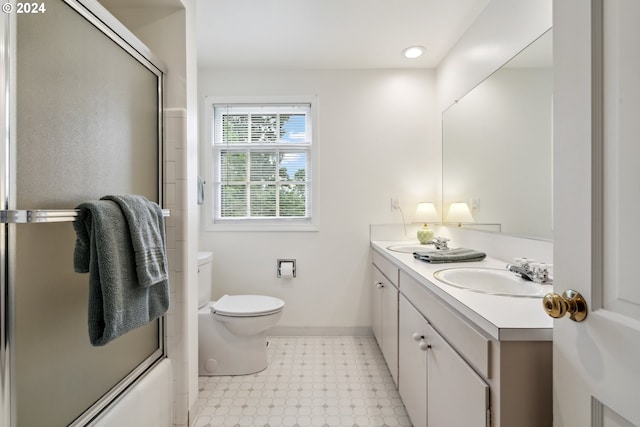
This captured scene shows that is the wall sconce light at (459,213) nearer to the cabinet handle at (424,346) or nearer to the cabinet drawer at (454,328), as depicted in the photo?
the cabinet drawer at (454,328)

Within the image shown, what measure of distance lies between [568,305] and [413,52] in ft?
7.51

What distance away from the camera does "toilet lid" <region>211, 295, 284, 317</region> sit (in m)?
1.99

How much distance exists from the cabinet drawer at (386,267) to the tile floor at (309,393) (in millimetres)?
658

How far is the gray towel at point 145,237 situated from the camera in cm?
100

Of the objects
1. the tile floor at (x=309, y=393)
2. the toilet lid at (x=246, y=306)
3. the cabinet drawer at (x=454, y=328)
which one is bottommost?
the tile floor at (x=309, y=393)

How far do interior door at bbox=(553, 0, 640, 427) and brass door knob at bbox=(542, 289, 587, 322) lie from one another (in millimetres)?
11

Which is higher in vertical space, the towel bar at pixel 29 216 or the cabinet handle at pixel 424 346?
the towel bar at pixel 29 216

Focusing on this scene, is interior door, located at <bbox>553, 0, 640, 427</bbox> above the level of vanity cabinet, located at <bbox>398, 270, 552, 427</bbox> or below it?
above

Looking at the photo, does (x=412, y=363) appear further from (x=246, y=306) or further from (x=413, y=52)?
(x=413, y=52)

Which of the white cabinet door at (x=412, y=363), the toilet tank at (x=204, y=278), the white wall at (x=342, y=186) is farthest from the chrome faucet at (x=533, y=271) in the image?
the toilet tank at (x=204, y=278)

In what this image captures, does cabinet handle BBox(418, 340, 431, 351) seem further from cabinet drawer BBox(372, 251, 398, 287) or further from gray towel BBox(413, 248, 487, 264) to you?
cabinet drawer BBox(372, 251, 398, 287)

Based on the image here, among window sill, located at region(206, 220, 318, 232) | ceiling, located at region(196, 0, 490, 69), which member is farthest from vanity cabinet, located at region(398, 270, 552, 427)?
ceiling, located at region(196, 0, 490, 69)

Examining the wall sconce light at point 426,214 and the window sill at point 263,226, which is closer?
the wall sconce light at point 426,214

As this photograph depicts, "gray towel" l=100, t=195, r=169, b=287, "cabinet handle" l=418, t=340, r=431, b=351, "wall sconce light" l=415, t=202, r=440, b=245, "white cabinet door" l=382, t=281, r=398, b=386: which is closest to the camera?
"gray towel" l=100, t=195, r=169, b=287
